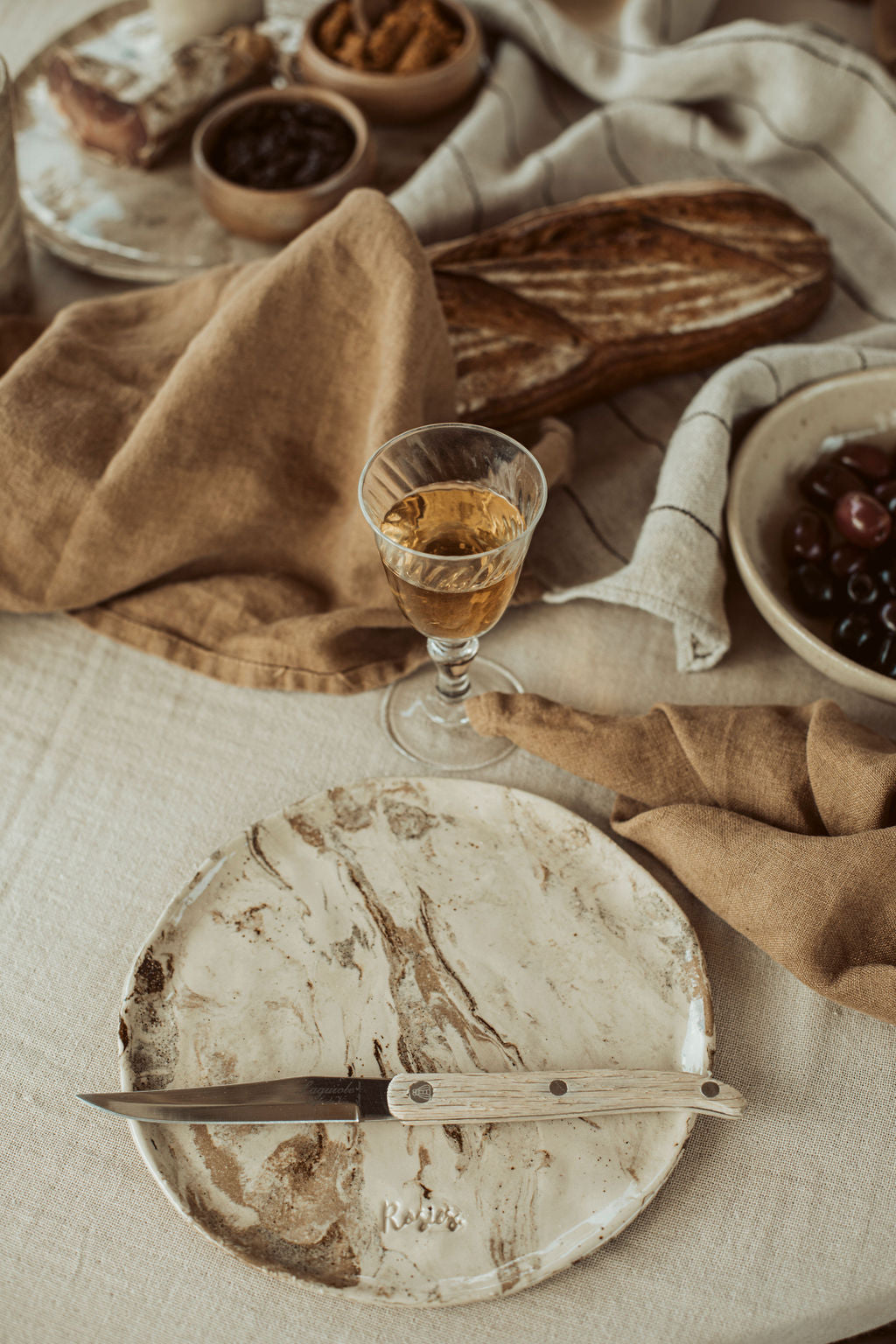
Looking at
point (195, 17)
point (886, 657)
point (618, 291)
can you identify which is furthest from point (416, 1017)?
point (195, 17)

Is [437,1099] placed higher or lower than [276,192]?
lower

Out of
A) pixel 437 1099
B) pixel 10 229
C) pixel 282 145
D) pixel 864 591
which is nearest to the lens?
pixel 437 1099

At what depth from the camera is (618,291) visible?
3.44 feet

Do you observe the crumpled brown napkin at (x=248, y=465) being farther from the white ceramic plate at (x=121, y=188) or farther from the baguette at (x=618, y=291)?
the white ceramic plate at (x=121, y=188)

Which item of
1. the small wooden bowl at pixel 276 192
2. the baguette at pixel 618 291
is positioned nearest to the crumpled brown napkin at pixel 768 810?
the baguette at pixel 618 291

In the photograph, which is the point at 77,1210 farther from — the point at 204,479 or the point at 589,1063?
the point at 204,479

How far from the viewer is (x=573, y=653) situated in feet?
2.96

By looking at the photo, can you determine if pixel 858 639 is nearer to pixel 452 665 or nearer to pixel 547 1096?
pixel 452 665

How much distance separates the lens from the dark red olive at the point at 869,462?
3.05ft

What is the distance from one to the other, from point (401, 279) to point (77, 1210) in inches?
29.0

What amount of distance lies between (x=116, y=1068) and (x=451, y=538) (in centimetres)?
44

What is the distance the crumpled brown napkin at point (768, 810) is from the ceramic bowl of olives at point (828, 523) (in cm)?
8

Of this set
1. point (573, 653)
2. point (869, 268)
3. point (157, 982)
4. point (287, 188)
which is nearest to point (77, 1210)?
point (157, 982)

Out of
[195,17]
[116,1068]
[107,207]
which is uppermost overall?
[195,17]
